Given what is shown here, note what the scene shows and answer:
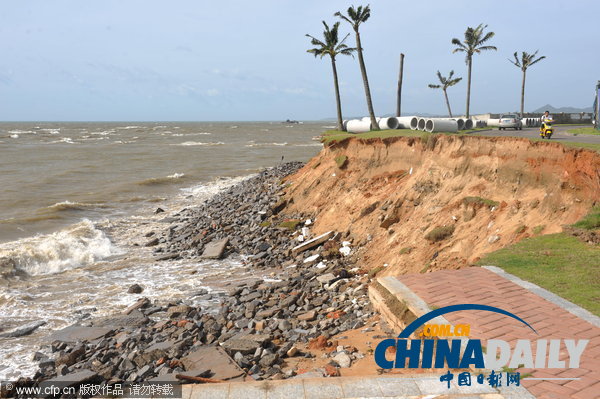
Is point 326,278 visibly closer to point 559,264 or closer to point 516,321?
point 559,264

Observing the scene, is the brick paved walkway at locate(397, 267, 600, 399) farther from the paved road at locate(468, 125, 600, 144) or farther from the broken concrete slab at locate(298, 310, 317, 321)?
the paved road at locate(468, 125, 600, 144)

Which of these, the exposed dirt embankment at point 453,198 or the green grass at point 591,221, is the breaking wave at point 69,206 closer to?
the exposed dirt embankment at point 453,198

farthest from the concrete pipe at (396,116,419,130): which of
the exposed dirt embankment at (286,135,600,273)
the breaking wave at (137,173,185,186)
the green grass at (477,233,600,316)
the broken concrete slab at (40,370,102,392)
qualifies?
the broken concrete slab at (40,370,102,392)

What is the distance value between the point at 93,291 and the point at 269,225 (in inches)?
316

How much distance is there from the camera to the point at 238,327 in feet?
32.5

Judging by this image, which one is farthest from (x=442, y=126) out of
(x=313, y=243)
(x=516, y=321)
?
(x=516, y=321)

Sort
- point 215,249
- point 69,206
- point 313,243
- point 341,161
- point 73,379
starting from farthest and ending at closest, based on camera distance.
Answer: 1. point 69,206
2. point 341,161
3. point 215,249
4. point 313,243
5. point 73,379

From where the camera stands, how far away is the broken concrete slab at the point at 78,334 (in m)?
10.0

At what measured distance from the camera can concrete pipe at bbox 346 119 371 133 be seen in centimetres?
3272

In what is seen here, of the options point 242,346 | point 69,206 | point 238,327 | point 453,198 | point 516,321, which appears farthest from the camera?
point 69,206

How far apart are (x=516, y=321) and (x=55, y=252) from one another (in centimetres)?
1642

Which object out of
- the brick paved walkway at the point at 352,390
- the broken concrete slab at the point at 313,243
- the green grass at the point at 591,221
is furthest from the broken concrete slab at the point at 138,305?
the green grass at the point at 591,221

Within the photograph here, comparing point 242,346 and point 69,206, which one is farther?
point 69,206

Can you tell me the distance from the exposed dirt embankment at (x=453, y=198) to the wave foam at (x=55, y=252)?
900cm
